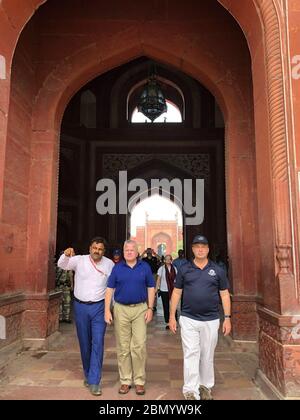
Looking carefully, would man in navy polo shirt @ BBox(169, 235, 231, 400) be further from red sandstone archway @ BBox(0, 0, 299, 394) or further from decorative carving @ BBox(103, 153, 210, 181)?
decorative carving @ BBox(103, 153, 210, 181)

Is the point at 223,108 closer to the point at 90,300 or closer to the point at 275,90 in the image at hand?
the point at 275,90

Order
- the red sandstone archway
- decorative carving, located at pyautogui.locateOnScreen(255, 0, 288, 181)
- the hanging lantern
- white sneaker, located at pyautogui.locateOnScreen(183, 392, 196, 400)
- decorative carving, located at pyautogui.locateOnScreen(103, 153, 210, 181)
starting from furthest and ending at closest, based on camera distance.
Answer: decorative carving, located at pyautogui.locateOnScreen(103, 153, 210, 181) → the hanging lantern → the red sandstone archway → decorative carving, located at pyautogui.locateOnScreen(255, 0, 288, 181) → white sneaker, located at pyautogui.locateOnScreen(183, 392, 196, 400)

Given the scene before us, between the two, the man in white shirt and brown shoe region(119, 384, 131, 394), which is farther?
the man in white shirt

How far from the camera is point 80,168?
10594 millimetres

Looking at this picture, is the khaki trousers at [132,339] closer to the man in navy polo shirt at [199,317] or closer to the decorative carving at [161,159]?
the man in navy polo shirt at [199,317]

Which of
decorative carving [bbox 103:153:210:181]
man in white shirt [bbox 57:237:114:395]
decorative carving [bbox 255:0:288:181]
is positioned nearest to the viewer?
decorative carving [bbox 255:0:288:181]

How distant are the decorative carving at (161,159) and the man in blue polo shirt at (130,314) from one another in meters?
7.90

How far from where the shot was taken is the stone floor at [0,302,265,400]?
Answer: 9.93ft

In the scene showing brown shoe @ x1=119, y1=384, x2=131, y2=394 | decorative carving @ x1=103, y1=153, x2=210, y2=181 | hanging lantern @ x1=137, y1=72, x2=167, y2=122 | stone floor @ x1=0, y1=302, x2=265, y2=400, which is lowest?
stone floor @ x1=0, y1=302, x2=265, y2=400

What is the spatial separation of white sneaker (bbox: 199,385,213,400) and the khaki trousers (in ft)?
1.52

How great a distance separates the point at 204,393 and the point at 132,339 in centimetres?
69

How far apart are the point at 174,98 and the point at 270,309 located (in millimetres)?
10215

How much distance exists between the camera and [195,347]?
280cm

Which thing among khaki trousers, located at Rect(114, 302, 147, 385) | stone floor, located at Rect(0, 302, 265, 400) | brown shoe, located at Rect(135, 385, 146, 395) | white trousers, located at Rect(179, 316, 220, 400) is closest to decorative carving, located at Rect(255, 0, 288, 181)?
white trousers, located at Rect(179, 316, 220, 400)
